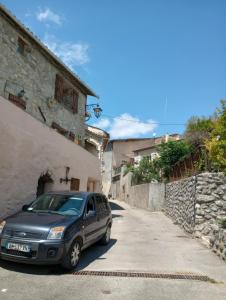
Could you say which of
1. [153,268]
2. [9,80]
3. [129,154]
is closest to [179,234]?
[153,268]

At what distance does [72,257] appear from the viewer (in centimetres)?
668

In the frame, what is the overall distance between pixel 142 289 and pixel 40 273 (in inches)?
77.1

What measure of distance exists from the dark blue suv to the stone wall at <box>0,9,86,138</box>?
23.3 ft

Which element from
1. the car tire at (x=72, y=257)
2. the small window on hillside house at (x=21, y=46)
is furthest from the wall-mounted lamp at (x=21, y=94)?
the car tire at (x=72, y=257)

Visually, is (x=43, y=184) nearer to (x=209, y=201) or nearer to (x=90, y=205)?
(x=90, y=205)

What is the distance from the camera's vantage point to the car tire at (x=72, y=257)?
6.42 metres

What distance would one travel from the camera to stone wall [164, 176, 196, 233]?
43.7 ft

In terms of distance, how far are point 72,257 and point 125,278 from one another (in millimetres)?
1135

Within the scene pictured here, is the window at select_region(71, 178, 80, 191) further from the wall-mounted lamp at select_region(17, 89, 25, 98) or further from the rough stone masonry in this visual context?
the rough stone masonry

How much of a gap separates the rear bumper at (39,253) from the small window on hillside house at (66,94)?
488 inches

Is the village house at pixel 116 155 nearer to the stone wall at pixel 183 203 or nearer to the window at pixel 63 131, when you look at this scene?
the window at pixel 63 131

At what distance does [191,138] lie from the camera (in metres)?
A: 24.6

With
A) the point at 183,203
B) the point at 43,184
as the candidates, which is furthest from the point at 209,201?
the point at 43,184

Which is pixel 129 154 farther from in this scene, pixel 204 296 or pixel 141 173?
pixel 204 296
